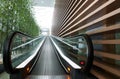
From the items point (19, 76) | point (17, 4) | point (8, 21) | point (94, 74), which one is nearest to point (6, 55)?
point (19, 76)

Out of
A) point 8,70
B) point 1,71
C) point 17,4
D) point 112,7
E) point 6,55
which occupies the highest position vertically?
point 17,4

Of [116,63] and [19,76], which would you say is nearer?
[116,63]

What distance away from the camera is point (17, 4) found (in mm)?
8555

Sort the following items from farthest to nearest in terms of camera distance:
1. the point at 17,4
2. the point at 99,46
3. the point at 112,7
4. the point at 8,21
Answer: the point at 17,4 → the point at 8,21 → the point at 99,46 → the point at 112,7

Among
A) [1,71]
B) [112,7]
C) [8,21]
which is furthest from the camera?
[8,21]

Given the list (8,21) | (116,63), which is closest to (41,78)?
(116,63)

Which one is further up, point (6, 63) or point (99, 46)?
point (99, 46)

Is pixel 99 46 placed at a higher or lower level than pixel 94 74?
higher

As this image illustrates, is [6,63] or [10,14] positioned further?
[10,14]

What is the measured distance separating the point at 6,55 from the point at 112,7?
2173 mm

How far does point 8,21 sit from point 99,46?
413 centimetres

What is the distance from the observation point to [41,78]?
201 inches

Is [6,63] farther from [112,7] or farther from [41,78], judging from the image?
[112,7]

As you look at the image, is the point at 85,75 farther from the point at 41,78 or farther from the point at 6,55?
the point at 6,55
